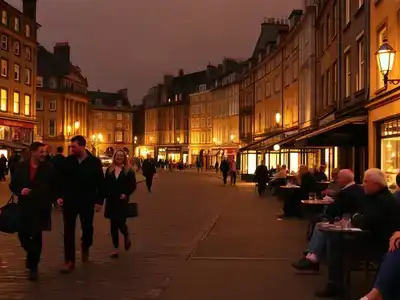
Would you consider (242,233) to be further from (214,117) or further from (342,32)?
(214,117)

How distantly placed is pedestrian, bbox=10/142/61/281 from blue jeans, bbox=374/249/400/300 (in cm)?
463

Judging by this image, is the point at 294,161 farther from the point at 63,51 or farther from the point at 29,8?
the point at 63,51

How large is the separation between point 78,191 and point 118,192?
1251 mm

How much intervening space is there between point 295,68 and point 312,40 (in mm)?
7928

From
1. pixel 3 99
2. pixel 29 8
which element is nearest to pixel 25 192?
pixel 3 99

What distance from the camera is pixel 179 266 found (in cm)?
932

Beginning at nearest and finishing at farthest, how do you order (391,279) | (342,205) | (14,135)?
(391,279) → (342,205) → (14,135)

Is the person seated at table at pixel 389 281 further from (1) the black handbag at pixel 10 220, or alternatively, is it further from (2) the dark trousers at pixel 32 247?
(1) the black handbag at pixel 10 220

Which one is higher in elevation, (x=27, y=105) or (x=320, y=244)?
(x=27, y=105)

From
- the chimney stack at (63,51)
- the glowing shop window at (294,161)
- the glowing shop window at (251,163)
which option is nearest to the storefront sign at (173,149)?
the chimney stack at (63,51)

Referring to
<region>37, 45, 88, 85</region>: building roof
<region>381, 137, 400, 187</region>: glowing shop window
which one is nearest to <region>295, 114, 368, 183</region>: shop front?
<region>381, 137, 400, 187</region>: glowing shop window

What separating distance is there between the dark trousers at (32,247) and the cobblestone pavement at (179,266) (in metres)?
0.23

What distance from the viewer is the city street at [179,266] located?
7465 mm

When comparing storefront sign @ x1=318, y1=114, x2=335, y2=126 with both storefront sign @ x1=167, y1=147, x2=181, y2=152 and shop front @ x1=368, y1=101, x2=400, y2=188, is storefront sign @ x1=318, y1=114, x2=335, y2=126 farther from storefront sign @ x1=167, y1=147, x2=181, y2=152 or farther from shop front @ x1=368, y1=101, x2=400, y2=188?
storefront sign @ x1=167, y1=147, x2=181, y2=152
